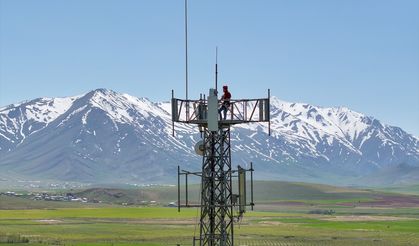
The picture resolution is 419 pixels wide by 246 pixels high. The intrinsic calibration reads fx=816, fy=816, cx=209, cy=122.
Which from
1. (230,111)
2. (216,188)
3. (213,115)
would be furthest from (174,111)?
(216,188)

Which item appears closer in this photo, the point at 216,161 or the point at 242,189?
the point at 216,161

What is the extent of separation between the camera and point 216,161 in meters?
26.2

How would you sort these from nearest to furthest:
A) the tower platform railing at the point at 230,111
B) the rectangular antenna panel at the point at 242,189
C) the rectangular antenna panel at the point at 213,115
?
the rectangular antenna panel at the point at 213,115 → the tower platform railing at the point at 230,111 → the rectangular antenna panel at the point at 242,189

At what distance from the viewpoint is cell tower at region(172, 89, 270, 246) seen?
25797mm

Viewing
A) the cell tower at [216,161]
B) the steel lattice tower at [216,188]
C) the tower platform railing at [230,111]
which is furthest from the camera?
the steel lattice tower at [216,188]

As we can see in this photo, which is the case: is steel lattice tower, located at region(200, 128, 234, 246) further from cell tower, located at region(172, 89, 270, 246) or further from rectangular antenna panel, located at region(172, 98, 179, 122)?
rectangular antenna panel, located at region(172, 98, 179, 122)

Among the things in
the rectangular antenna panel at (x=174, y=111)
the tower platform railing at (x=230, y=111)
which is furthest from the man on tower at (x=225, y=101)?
the rectangular antenna panel at (x=174, y=111)

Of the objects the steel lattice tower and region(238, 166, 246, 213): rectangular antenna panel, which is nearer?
the steel lattice tower

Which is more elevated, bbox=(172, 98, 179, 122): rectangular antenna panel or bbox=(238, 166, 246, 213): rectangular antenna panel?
bbox=(172, 98, 179, 122): rectangular antenna panel

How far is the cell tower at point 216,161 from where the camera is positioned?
2580cm

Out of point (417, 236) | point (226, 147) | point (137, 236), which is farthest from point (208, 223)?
point (417, 236)

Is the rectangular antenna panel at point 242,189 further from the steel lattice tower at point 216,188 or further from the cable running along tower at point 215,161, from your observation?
the steel lattice tower at point 216,188

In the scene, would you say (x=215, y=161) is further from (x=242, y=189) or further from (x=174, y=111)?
(x=174, y=111)

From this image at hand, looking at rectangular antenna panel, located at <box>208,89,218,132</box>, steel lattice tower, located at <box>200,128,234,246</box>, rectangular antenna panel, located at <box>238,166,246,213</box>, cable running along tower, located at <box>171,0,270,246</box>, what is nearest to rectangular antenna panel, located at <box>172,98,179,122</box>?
cable running along tower, located at <box>171,0,270,246</box>
